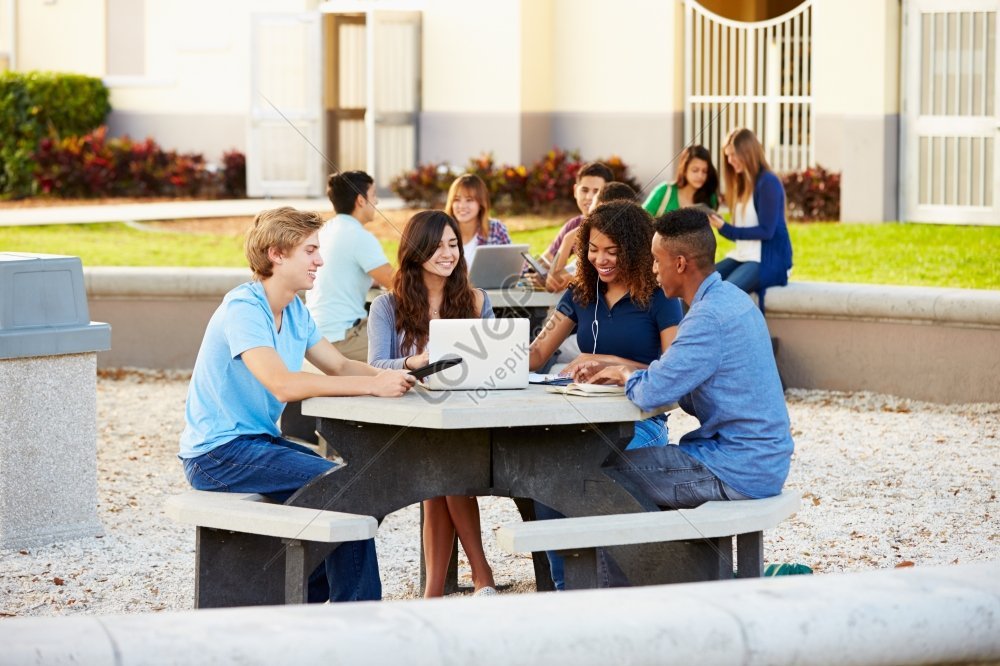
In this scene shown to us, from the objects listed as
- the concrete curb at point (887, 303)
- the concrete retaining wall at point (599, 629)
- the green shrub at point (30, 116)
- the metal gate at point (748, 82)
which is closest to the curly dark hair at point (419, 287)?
the concrete retaining wall at point (599, 629)

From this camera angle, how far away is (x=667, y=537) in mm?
3994

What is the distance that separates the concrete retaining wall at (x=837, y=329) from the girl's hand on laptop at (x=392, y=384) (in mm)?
4684

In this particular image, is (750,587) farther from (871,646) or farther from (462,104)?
(462,104)

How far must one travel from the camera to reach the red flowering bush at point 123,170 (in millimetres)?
17938

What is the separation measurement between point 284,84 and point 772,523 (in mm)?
14386

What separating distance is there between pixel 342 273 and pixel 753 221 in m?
2.87

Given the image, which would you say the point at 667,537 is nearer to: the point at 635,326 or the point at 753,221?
the point at 635,326

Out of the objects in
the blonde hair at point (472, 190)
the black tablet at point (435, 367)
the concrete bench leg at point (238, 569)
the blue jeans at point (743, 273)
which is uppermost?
the blonde hair at point (472, 190)

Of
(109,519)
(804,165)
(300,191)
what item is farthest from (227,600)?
(300,191)

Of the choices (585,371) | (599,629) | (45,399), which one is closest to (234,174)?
(45,399)

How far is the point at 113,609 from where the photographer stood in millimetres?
5062

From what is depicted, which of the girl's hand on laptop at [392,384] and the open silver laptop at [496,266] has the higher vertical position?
the open silver laptop at [496,266]

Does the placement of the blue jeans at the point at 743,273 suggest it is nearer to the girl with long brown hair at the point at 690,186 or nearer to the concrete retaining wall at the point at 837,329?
the concrete retaining wall at the point at 837,329

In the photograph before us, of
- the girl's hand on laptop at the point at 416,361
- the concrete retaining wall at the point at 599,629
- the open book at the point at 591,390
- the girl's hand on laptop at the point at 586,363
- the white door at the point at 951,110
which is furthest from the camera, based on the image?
the white door at the point at 951,110
